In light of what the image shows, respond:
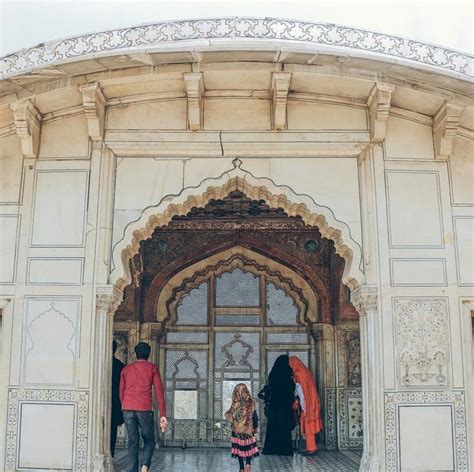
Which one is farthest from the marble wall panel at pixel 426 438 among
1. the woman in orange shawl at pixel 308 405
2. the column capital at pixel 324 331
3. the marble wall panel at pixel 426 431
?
the column capital at pixel 324 331

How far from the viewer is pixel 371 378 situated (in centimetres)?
630

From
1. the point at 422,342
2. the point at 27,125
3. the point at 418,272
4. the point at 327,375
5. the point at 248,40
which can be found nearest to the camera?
the point at 248,40

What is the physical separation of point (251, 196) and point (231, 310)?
315 centimetres

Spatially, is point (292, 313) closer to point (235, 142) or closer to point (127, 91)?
point (235, 142)

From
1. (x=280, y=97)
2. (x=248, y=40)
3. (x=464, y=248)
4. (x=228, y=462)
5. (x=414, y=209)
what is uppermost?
(x=248, y=40)

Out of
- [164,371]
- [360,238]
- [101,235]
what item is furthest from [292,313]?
[101,235]

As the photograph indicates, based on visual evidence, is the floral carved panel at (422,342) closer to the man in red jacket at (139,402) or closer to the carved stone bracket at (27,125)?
the man in red jacket at (139,402)

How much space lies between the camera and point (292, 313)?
970 centimetres

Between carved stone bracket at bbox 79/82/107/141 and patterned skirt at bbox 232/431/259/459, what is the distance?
3.20 meters

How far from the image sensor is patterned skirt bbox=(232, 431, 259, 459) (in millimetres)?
6504


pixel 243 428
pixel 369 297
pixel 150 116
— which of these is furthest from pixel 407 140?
pixel 243 428

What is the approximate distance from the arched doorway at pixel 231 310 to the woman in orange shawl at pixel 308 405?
0.40 meters

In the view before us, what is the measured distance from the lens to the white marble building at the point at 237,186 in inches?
239

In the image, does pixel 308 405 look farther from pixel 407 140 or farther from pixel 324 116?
pixel 324 116
